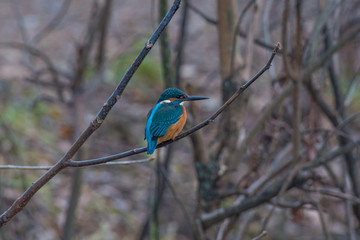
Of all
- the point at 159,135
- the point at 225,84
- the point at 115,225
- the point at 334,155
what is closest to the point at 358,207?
the point at 334,155

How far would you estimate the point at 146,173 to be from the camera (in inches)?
217

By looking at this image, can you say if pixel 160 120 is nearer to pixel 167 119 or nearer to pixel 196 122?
pixel 167 119

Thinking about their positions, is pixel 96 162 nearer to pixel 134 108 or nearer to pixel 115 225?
pixel 115 225

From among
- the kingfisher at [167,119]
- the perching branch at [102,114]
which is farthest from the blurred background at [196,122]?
the kingfisher at [167,119]

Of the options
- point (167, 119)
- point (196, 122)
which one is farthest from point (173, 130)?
point (196, 122)

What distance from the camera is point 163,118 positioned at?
2070 millimetres

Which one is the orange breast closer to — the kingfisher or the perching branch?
the kingfisher

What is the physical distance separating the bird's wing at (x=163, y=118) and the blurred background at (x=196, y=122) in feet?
1.30

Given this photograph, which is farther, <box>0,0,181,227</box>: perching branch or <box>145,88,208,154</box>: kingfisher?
<box>145,88,208,154</box>: kingfisher

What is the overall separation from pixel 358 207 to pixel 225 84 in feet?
3.93

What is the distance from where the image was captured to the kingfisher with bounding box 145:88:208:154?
2.04m

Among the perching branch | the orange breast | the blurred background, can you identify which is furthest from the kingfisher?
the perching branch

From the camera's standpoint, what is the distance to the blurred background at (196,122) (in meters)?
2.73

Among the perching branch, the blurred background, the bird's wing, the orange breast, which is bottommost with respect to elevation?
the perching branch
